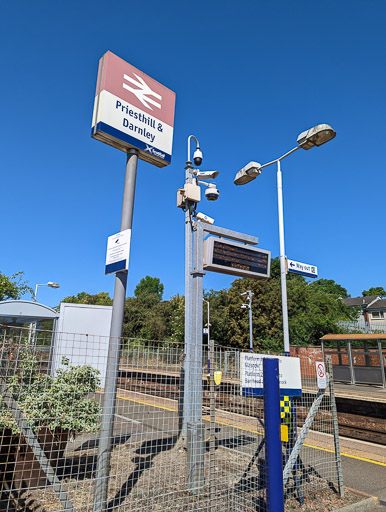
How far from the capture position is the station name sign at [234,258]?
19.2 feet

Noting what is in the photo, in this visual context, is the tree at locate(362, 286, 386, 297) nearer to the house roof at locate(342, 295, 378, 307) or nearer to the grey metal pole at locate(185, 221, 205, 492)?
the house roof at locate(342, 295, 378, 307)

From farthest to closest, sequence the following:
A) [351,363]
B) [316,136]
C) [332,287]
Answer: [332,287] < [351,363] < [316,136]

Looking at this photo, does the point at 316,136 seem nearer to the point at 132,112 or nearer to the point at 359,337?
the point at 132,112

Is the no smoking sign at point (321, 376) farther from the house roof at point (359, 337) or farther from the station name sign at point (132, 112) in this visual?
the house roof at point (359, 337)

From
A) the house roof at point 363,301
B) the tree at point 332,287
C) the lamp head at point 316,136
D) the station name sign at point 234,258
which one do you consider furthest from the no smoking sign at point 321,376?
the tree at point 332,287

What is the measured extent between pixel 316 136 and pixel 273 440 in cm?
650

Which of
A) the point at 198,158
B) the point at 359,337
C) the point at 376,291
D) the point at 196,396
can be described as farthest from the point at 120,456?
the point at 376,291

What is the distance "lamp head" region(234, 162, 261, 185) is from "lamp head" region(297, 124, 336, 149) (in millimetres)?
1130

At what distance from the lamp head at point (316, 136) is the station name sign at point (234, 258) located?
10.1 feet

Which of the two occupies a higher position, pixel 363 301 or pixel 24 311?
pixel 363 301

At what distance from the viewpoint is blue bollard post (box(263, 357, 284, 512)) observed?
140 inches

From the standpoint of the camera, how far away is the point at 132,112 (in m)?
5.06

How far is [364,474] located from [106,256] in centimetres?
564

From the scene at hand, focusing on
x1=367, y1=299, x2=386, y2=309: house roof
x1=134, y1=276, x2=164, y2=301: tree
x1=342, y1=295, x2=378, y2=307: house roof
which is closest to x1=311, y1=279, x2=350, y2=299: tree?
x1=342, y1=295, x2=378, y2=307: house roof
